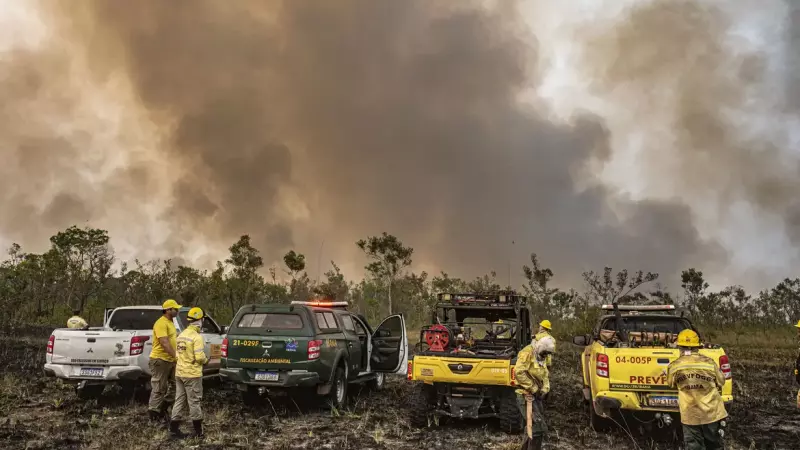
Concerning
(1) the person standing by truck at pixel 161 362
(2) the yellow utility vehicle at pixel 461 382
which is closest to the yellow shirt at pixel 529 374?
(2) the yellow utility vehicle at pixel 461 382

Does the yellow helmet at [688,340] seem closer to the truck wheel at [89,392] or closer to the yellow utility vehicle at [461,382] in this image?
the yellow utility vehicle at [461,382]

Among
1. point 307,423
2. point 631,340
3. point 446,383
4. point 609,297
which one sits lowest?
point 307,423

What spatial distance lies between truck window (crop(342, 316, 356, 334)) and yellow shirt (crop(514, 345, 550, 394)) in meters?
4.93

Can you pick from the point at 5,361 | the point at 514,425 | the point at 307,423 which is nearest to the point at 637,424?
the point at 514,425

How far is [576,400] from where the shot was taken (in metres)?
11.4

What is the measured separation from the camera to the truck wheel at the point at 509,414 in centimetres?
832

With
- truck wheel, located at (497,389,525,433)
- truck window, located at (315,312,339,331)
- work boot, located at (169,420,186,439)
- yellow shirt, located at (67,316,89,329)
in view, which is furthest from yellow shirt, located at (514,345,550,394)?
yellow shirt, located at (67,316,89,329)

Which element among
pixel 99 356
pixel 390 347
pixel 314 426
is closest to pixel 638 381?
pixel 314 426

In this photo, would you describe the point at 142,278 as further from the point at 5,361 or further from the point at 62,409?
the point at 62,409

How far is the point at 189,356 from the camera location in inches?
310

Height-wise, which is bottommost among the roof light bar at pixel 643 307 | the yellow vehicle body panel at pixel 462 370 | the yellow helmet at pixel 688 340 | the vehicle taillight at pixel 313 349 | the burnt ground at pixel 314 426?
the burnt ground at pixel 314 426

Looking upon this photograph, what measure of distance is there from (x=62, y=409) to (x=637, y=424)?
9823 millimetres

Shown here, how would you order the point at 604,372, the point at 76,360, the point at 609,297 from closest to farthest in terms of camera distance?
the point at 604,372 → the point at 76,360 → the point at 609,297

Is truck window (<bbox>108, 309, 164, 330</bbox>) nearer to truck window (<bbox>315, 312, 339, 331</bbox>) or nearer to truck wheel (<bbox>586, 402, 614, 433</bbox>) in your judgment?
truck window (<bbox>315, 312, 339, 331</bbox>)
